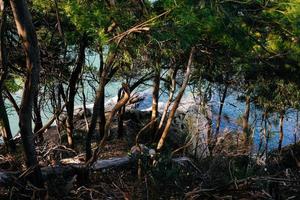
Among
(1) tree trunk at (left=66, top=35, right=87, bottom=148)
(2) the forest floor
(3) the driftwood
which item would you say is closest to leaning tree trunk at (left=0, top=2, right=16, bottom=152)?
(2) the forest floor

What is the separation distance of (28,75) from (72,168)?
2.15 meters

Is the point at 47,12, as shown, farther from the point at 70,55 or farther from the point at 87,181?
the point at 87,181

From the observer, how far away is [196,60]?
1341 cm

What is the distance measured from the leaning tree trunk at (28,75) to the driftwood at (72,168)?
0.24m

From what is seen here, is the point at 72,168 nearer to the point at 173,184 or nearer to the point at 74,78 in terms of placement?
the point at 173,184

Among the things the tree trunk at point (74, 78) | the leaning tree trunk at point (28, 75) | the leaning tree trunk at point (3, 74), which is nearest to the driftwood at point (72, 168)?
the leaning tree trunk at point (28, 75)

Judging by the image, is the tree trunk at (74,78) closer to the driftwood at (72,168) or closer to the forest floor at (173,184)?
the driftwood at (72,168)

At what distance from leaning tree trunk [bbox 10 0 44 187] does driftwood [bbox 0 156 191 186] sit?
0.78 ft

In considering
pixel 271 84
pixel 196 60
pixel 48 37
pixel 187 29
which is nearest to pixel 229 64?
pixel 196 60

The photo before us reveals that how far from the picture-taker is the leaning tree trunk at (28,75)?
5.17 metres

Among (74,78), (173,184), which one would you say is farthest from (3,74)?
(74,78)

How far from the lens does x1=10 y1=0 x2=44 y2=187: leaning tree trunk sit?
17.0 ft

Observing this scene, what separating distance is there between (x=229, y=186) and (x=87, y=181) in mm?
2523

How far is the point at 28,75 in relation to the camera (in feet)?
17.7
